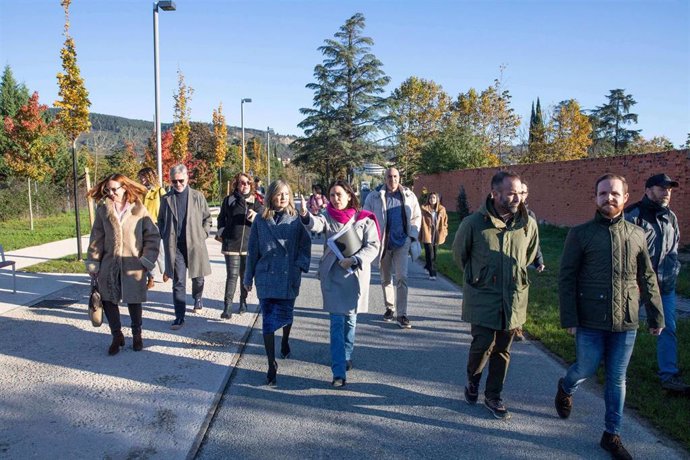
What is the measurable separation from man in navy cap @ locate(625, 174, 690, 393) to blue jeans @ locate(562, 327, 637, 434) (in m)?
1.18

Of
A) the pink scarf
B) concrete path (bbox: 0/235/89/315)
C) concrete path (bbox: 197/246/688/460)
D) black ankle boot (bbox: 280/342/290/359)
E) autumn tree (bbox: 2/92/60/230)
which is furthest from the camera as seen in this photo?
autumn tree (bbox: 2/92/60/230)

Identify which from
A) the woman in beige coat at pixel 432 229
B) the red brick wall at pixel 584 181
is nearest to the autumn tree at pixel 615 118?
the red brick wall at pixel 584 181

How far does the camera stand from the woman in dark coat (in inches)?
280

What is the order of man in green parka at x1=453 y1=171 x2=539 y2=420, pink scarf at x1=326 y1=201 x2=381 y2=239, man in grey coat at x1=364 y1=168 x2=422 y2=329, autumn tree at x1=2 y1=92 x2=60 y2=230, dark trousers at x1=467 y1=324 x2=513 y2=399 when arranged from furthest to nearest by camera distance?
autumn tree at x1=2 y1=92 x2=60 y2=230
man in grey coat at x1=364 y1=168 x2=422 y2=329
pink scarf at x1=326 y1=201 x2=381 y2=239
dark trousers at x1=467 y1=324 x2=513 y2=399
man in green parka at x1=453 y1=171 x2=539 y2=420

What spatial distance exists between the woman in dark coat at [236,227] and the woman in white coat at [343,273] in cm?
232

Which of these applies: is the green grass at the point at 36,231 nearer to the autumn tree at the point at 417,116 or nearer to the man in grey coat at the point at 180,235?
the man in grey coat at the point at 180,235

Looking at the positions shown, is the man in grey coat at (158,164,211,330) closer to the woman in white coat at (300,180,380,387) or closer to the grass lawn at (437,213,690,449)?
the woman in white coat at (300,180,380,387)

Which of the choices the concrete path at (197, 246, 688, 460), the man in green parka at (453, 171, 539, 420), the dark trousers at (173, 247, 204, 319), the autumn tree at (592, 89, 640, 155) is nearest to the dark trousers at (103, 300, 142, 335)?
the dark trousers at (173, 247, 204, 319)

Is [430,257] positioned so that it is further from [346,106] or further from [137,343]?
[346,106]

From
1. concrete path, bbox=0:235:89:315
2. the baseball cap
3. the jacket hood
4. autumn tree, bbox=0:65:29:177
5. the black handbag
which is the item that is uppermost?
autumn tree, bbox=0:65:29:177

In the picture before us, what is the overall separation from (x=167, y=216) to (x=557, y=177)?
17.4 m

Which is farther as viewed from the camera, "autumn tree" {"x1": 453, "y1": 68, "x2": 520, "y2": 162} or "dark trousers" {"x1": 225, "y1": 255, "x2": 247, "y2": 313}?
"autumn tree" {"x1": 453, "y1": 68, "x2": 520, "y2": 162}

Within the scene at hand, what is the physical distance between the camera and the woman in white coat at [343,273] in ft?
15.3

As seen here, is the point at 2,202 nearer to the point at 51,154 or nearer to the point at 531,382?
the point at 51,154
